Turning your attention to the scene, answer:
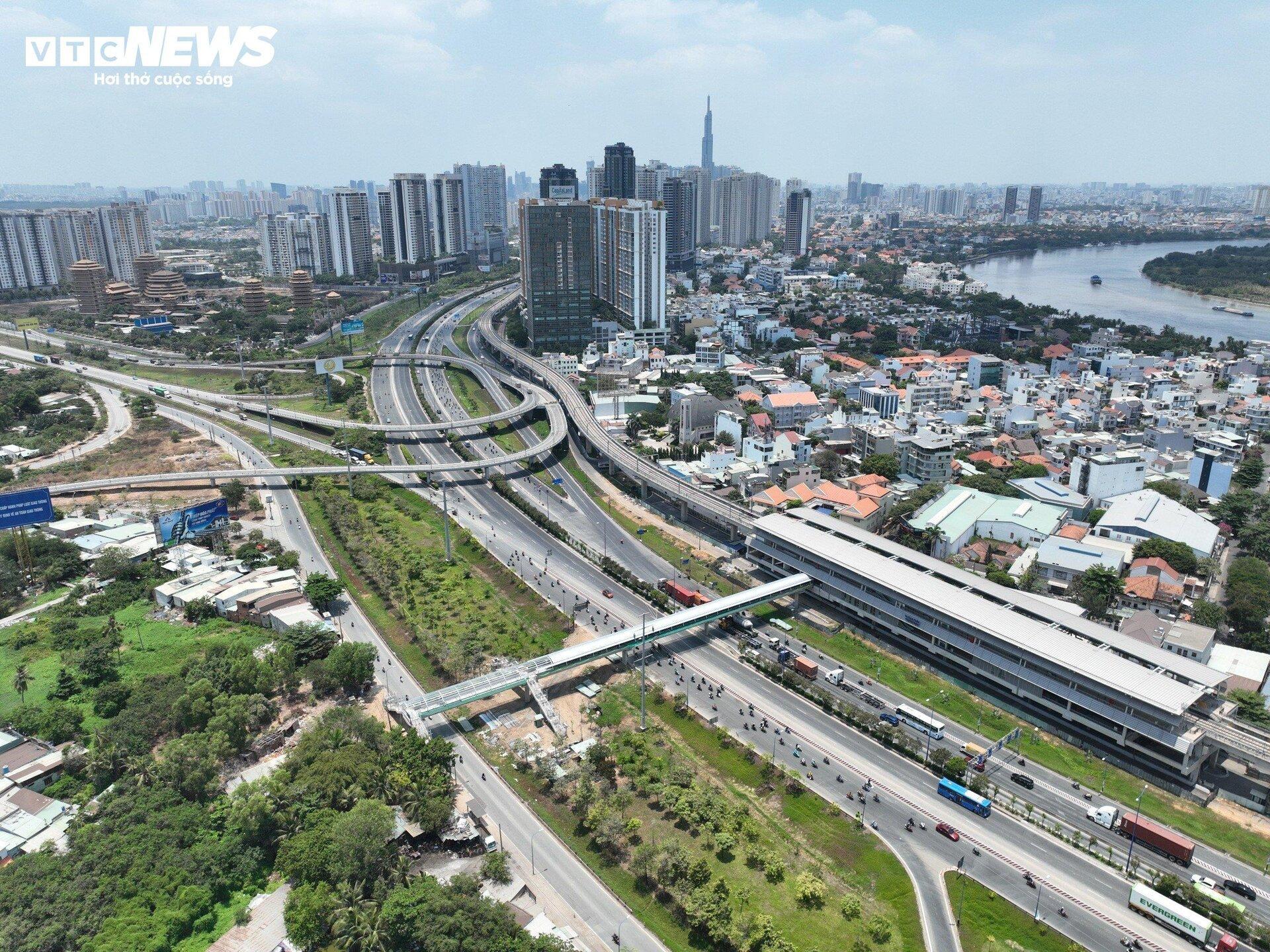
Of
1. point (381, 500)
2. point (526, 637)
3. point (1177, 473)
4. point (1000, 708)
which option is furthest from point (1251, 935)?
point (381, 500)

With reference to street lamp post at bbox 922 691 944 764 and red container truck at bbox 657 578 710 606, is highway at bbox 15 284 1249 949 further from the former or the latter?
red container truck at bbox 657 578 710 606

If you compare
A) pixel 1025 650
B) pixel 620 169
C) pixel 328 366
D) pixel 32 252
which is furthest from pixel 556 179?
pixel 1025 650

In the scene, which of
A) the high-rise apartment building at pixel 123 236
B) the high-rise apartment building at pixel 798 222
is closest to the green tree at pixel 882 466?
the high-rise apartment building at pixel 798 222

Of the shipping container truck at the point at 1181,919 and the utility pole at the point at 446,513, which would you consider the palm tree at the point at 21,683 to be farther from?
the shipping container truck at the point at 1181,919

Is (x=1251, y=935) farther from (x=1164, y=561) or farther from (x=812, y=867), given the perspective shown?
(x=1164, y=561)

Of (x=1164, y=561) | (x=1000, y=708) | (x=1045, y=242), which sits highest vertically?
(x=1045, y=242)

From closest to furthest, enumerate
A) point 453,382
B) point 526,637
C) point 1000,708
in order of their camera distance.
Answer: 1. point 1000,708
2. point 526,637
3. point 453,382

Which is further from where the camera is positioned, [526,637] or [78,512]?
[78,512]
